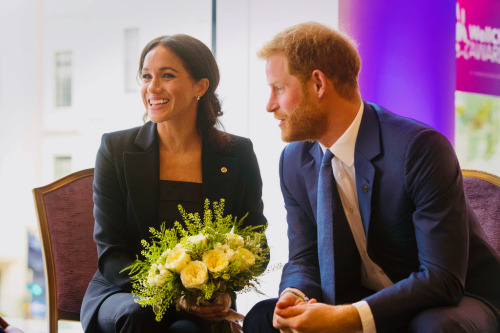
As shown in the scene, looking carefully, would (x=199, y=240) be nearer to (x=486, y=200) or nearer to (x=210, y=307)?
(x=210, y=307)

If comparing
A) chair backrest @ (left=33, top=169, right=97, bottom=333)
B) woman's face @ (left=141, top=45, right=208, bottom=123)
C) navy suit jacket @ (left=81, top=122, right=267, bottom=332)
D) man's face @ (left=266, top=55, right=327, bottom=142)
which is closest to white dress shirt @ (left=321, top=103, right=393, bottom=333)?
man's face @ (left=266, top=55, right=327, bottom=142)

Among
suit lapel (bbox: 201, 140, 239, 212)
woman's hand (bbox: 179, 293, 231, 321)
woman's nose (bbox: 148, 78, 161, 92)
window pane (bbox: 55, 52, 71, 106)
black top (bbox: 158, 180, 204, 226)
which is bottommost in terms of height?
woman's hand (bbox: 179, 293, 231, 321)

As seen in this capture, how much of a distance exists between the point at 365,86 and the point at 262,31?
1.17 m

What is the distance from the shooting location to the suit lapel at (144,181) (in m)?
2.61

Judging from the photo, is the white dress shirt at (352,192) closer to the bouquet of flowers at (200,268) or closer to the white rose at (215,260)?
the bouquet of flowers at (200,268)

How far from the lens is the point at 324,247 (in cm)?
220

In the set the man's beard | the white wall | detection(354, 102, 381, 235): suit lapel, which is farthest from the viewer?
the white wall

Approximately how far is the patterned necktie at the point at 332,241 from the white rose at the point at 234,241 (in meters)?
0.33

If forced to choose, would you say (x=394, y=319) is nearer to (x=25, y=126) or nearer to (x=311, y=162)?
(x=311, y=162)

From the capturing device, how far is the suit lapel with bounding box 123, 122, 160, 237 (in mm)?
Answer: 2611

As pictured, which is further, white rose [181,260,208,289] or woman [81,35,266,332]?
woman [81,35,266,332]

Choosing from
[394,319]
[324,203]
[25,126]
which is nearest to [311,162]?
[324,203]

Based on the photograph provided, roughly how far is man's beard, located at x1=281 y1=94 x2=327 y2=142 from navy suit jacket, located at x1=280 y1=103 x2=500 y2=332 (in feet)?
0.44

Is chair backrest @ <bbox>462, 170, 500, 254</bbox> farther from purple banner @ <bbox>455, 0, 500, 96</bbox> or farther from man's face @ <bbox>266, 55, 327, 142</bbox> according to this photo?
purple banner @ <bbox>455, 0, 500, 96</bbox>
